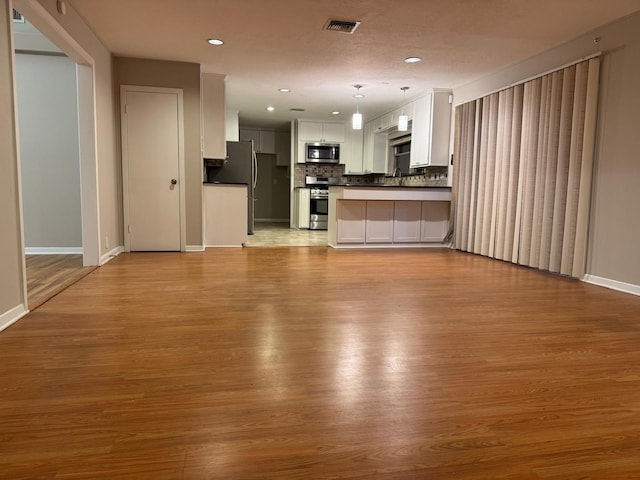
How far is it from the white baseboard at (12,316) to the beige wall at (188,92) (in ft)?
9.70

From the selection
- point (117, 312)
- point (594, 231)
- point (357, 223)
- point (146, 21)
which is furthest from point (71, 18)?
point (594, 231)

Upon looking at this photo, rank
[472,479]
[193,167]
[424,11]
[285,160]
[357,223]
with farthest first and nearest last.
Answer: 1. [285,160]
2. [357,223]
3. [193,167]
4. [424,11]
5. [472,479]

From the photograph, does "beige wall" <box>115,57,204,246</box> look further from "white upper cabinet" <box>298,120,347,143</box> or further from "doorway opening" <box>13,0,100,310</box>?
"white upper cabinet" <box>298,120,347,143</box>

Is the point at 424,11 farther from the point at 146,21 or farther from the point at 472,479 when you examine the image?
the point at 472,479

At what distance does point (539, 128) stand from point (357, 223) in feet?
8.76

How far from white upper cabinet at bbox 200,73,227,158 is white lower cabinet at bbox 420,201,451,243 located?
315 centimetres

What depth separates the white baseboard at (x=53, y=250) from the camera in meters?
5.01

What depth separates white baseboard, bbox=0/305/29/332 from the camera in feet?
→ 7.77

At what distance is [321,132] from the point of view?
9039 millimetres

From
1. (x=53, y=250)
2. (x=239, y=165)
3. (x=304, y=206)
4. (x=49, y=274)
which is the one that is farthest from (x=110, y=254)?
(x=304, y=206)

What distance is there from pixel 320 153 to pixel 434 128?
3294 mm

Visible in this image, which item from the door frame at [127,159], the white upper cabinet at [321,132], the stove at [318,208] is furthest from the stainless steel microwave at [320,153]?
the door frame at [127,159]

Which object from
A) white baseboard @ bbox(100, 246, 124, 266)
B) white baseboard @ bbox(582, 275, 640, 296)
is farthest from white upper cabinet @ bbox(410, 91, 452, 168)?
white baseboard @ bbox(100, 246, 124, 266)

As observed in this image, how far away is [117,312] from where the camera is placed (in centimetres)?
273
